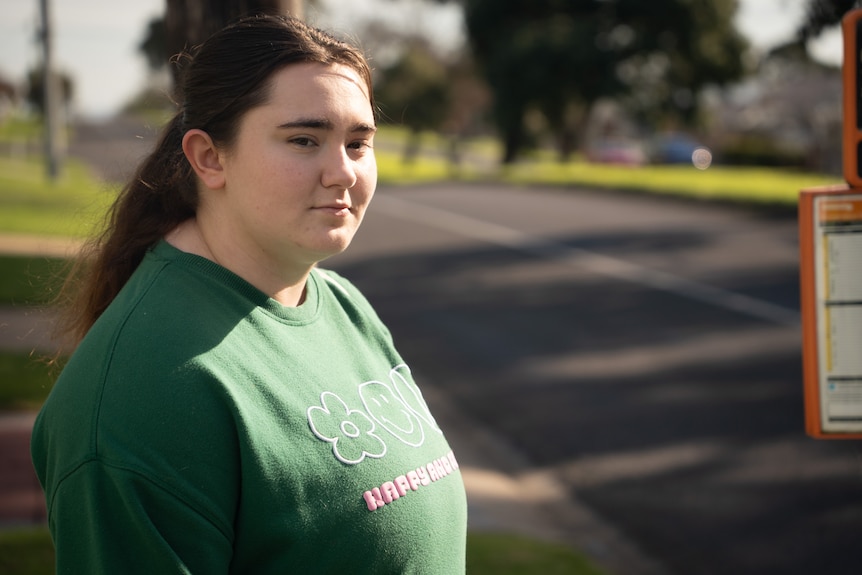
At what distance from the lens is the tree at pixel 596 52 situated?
3547 cm

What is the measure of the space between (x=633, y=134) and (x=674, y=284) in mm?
73277

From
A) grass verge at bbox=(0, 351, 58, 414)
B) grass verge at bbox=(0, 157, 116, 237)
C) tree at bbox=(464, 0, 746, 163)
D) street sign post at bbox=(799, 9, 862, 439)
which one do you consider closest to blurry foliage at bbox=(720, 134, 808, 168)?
tree at bbox=(464, 0, 746, 163)

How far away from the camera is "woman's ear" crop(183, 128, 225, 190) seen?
1.93 m

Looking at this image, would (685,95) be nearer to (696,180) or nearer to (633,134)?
(696,180)

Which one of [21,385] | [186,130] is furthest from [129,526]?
[21,385]

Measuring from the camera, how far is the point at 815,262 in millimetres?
2309

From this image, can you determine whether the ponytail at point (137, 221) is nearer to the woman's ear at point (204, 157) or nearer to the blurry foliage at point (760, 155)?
the woman's ear at point (204, 157)

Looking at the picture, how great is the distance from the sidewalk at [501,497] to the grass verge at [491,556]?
280 millimetres

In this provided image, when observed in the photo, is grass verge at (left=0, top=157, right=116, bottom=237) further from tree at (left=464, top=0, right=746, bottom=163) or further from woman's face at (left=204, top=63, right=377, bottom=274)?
tree at (left=464, top=0, right=746, bottom=163)

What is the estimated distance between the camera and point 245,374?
1.77m

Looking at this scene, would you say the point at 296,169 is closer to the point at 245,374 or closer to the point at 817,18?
the point at 245,374

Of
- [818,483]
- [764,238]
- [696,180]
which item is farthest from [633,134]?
[818,483]

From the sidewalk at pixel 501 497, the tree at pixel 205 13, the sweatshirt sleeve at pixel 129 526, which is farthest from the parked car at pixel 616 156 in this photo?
the sweatshirt sleeve at pixel 129 526

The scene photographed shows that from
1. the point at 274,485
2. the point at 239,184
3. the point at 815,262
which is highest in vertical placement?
the point at 239,184
